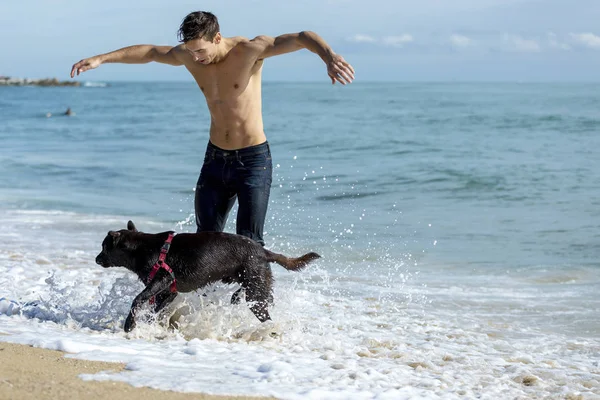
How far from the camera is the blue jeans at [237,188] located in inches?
218

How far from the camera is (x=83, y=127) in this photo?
113 feet

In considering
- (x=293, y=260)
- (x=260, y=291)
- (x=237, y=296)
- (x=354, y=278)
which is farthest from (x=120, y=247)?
(x=354, y=278)

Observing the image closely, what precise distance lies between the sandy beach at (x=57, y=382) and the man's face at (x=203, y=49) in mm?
2158

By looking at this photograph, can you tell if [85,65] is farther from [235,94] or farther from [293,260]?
[293,260]

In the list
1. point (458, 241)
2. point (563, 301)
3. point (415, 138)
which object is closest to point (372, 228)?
point (458, 241)

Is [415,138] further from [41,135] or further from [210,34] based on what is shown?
[210,34]

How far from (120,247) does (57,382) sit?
1420 millimetres

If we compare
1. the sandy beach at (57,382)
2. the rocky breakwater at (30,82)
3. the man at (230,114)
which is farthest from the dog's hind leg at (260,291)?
the rocky breakwater at (30,82)

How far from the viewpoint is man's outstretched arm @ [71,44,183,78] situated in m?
5.68

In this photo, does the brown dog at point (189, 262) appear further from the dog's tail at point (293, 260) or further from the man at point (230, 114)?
the man at point (230, 114)

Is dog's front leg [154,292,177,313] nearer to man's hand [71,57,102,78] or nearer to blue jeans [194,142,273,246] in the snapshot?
blue jeans [194,142,273,246]

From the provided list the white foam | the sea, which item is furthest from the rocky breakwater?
the white foam

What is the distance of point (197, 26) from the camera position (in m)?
5.27

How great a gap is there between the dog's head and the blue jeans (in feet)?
2.04
